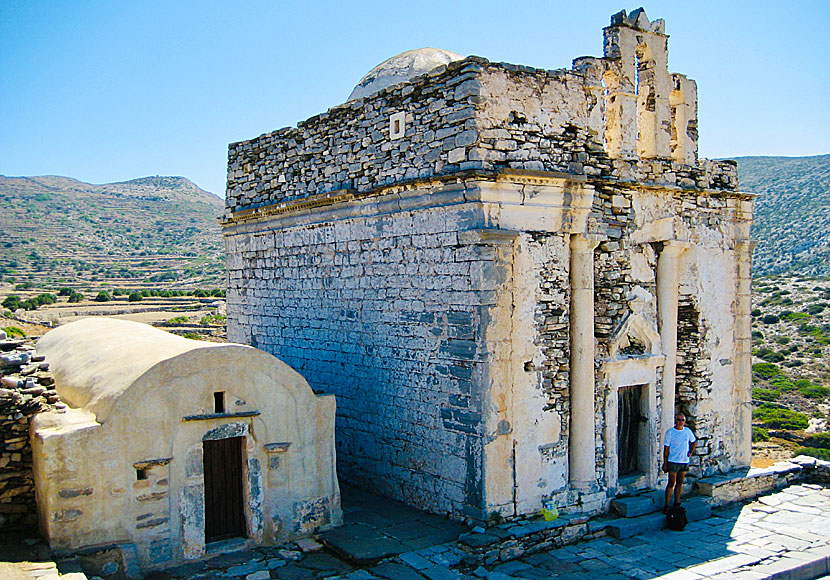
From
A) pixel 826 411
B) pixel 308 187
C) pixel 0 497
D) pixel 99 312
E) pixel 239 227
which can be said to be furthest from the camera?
pixel 99 312

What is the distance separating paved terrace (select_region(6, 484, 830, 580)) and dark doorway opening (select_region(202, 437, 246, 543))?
0.43 metres

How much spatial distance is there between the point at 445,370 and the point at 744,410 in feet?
18.8

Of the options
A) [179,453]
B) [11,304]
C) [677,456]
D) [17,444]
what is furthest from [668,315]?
[11,304]

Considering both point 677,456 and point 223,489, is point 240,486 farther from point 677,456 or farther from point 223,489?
point 677,456

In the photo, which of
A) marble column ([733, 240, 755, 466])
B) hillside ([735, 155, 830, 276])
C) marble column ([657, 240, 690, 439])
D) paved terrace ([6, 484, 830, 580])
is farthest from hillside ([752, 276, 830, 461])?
paved terrace ([6, 484, 830, 580])

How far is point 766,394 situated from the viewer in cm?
2592

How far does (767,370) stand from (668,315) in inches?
854

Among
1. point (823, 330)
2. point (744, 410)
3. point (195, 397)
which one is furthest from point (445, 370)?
point (823, 330)

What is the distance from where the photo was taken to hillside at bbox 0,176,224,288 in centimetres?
5176

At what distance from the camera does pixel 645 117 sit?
1045 centimetres

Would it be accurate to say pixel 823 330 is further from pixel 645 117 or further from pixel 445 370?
pixel 445 370

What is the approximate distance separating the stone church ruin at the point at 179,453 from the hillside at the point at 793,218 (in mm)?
37275

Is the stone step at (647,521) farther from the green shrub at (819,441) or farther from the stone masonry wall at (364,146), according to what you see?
the green shrub at (819,441)

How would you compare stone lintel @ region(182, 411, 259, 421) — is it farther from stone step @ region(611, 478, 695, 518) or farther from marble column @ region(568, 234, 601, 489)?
stone step @ region(611, 478, 695, 518)
